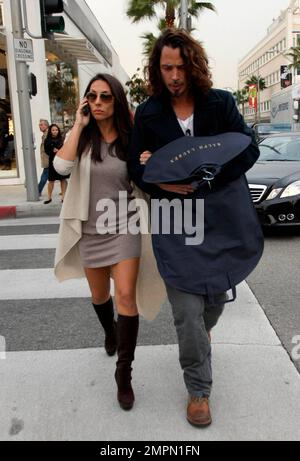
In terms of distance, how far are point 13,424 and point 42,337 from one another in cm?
114

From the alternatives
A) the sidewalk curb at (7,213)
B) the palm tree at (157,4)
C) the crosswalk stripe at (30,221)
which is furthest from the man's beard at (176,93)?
the palm tree at (157,4)

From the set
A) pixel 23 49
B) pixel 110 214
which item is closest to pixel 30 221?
pixel 23 49

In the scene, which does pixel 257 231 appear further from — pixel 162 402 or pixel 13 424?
pixel 13 424

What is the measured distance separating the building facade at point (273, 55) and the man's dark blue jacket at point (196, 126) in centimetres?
6799

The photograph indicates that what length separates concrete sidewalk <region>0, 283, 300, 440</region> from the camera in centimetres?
246

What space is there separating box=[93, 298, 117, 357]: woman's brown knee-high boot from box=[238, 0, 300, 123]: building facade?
67.7 m

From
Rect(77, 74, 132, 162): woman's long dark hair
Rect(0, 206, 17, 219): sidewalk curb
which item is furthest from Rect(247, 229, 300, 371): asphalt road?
Rect(0, 206, 17, 219): sidewalk curb

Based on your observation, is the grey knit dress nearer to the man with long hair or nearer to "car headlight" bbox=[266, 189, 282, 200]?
the man with long hair

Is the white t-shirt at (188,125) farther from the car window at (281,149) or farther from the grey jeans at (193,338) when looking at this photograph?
the car window at (281,149)

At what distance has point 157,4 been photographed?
74.0 feet

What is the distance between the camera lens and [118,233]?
2.76 metres

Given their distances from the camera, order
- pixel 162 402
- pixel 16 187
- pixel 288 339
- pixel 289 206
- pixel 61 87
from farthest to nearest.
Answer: pixel 61 87 → pixel 16 187 → pixel 289 206 → pixel 288 339 → pixel 162 402

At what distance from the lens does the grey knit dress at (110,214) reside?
2.71m

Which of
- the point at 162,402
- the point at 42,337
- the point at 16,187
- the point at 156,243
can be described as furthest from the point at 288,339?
the point at 16,187
